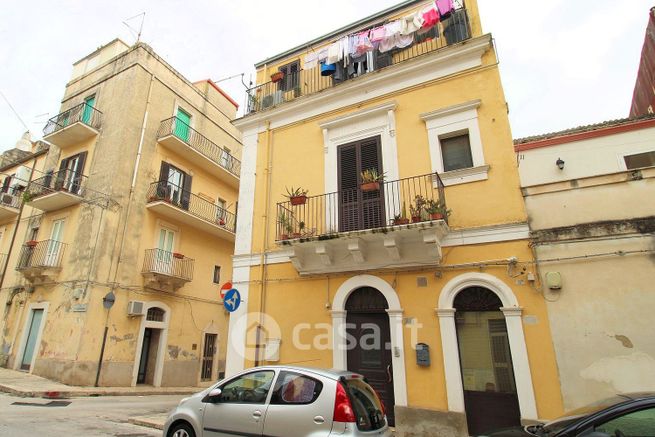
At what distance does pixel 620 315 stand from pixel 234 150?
2032cm

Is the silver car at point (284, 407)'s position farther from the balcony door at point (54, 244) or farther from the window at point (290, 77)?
the balcony door at point (54, 244)

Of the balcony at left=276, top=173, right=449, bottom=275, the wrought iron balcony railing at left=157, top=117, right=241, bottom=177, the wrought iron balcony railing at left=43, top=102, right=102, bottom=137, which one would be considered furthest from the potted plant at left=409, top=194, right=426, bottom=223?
the wrought iron balcony railing at left=43, top=102, right=102, bottom=137

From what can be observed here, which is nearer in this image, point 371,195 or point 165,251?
point 371,195

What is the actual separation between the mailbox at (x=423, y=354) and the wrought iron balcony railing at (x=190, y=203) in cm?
1348

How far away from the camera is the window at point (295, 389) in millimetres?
4469

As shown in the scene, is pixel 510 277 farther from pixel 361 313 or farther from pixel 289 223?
pixel 289 223

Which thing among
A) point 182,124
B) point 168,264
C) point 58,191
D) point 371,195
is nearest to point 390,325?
point 371,195

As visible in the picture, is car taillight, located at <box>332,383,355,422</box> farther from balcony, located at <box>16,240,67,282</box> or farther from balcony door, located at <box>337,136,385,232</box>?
balcony, located at <box>16,240,67,282</box>

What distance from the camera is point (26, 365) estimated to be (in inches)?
597

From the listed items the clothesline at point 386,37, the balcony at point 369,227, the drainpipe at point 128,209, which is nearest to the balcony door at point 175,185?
the drainpipe at point 128,209

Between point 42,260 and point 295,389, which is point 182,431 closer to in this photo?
point 295,389

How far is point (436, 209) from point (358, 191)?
2220 millimetres

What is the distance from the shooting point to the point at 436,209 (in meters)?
7.62

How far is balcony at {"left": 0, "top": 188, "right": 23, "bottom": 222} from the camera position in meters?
19.0
